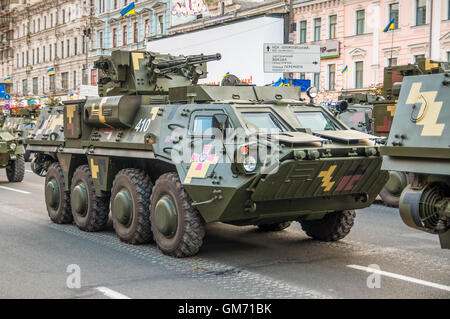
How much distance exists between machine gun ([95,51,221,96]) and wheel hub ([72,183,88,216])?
1597mm

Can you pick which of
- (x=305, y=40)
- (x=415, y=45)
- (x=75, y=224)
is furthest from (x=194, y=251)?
(x=305, y=40)

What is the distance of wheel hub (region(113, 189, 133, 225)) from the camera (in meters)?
9.61

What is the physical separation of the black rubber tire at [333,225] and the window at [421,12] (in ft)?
82.4

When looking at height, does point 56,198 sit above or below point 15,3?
below

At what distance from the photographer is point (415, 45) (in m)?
33.4

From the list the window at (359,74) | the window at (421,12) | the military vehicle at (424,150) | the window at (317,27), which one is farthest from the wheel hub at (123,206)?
the window at (317,27)

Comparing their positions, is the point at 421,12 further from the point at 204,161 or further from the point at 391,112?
the point at 204,161

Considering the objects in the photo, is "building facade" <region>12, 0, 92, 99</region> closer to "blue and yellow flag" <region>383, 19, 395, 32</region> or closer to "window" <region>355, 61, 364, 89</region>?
"window" <region>355, 61, 364, 89</region>

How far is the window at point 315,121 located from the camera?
29.6 feet

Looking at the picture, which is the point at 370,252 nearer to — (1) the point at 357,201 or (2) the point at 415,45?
(1) the point at 357,201

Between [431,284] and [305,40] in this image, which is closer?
[431,284]

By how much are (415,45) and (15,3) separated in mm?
56086

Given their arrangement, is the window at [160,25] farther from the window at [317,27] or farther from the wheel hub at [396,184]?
the wheel hub at [396,184]
